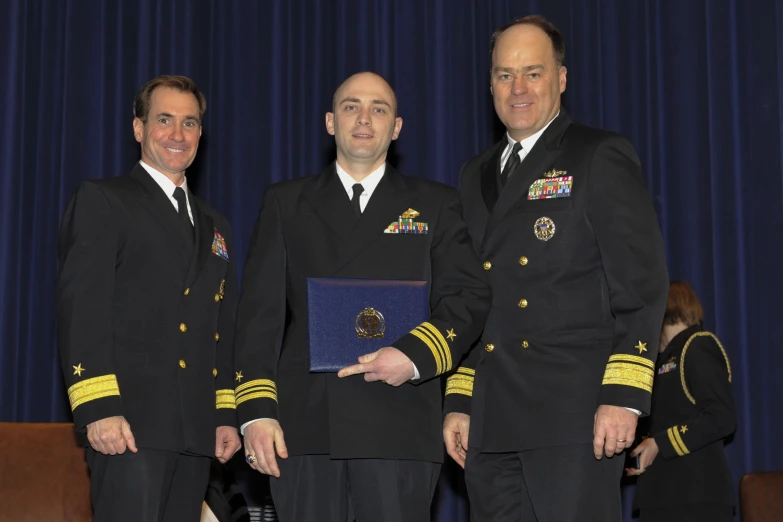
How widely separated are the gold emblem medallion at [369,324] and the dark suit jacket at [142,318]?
0.68 meters

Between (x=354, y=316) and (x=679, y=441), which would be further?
(x=679, y=441)

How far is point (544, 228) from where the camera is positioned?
329 centimetres

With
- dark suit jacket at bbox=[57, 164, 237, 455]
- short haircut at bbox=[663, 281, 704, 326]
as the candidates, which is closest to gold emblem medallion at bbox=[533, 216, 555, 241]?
dark suit jacket at bbox=[57, 164, 237, 455]

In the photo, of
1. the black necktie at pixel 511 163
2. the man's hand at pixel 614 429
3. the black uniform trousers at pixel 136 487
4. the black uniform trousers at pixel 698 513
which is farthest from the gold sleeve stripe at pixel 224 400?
the black uniform trousers at pixel 698 513

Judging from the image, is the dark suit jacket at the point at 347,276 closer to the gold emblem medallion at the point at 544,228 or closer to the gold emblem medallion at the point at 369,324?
the gold emblem medallion at the point at 369,324

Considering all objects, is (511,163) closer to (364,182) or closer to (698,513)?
(364,182)

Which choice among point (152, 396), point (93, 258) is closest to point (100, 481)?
point (152, 396)

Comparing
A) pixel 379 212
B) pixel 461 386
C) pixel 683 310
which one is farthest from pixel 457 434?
pixel 683 310

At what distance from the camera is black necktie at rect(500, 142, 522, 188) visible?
11.6ft

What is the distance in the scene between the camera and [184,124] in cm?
379

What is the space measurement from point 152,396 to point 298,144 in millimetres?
3253

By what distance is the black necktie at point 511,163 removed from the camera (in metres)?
3.53

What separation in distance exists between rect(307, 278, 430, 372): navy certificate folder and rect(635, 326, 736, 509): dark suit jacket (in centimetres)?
202

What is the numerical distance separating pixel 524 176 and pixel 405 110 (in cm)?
301
